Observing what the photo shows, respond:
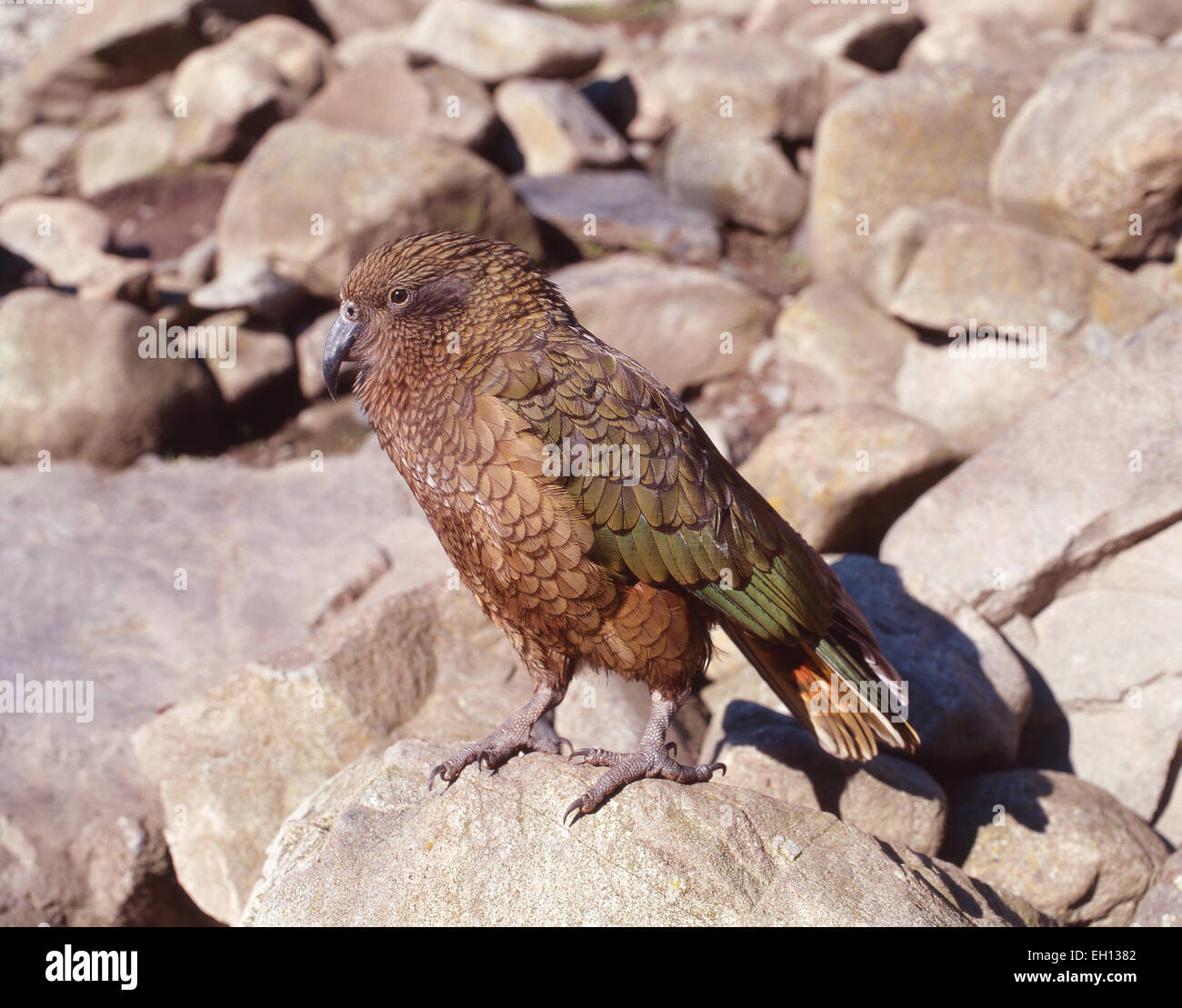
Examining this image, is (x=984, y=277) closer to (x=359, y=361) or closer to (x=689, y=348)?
(x=689, y=348)

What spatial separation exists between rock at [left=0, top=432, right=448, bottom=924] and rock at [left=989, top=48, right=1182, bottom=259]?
546 cm

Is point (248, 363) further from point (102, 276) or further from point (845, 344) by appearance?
point (845, 344)

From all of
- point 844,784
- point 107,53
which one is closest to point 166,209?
point 107,53

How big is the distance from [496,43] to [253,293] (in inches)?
235

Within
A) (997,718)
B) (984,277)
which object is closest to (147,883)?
(997,718)

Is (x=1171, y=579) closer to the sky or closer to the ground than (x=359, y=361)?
closer to the ground

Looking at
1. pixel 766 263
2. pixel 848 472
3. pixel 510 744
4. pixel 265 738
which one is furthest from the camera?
pixel 766 263

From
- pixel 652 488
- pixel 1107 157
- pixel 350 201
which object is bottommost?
pixel 350 201

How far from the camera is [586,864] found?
11.1 feet

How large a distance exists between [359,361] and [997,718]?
356cm

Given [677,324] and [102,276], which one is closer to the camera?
[677,324]

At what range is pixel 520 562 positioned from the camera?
349cm

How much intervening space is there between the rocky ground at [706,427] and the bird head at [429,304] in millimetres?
1556

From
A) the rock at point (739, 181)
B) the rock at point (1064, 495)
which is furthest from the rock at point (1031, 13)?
the rock at point (1064, 495)
